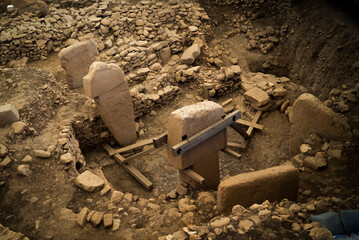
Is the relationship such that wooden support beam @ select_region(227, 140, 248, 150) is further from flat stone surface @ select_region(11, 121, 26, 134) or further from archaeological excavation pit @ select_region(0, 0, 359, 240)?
flat stone surface @ select_region(11, 121, 26, 134)

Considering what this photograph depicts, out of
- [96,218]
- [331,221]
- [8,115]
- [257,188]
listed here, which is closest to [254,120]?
[257,188]

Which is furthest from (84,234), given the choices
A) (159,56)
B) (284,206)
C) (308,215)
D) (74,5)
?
(74,5)

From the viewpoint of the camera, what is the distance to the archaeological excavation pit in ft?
12.1

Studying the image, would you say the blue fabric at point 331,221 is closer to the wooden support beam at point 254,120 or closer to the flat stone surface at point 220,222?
the flat stone surface at point 220,222

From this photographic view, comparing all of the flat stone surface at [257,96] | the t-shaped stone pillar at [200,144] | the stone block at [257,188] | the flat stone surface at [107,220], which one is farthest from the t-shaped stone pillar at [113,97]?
the flat stone surface at [257,96]

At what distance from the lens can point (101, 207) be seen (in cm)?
400

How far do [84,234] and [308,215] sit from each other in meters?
2.85

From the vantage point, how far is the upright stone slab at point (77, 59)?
19.1ft

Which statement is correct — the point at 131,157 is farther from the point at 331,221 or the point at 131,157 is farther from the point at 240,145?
the point at 331,221

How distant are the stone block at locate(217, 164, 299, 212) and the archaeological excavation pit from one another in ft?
0.05

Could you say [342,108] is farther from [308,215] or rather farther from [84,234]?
[84,234]

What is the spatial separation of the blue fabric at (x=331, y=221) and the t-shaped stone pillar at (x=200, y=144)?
1.70 metres

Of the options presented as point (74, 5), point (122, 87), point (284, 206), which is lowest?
point (284, 206)

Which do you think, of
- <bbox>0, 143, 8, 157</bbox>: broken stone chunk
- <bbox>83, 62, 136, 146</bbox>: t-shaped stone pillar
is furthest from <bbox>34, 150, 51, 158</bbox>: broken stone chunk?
<bbox>83, 62, 136, 146</bbox>: t-shaped stone pillar
